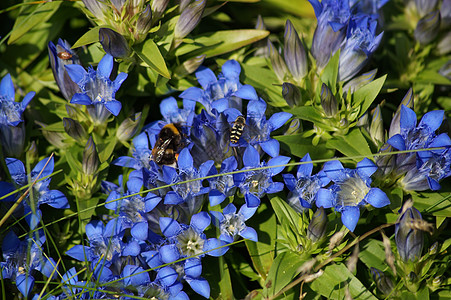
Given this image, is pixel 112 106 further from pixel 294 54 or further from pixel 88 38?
pixel 294 54

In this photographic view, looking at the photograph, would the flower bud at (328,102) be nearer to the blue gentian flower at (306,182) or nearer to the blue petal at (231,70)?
the blue gentian flower at (306,182)

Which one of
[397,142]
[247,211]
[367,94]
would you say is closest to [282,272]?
[247,211]

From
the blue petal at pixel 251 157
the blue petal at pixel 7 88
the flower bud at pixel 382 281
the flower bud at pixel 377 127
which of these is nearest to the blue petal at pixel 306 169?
the blue petal at pixel 251 157

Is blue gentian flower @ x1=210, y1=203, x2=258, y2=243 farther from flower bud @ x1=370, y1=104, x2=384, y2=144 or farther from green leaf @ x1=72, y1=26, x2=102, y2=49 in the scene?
green leaf @ x1=72, y1=26, x2=102, y2=49

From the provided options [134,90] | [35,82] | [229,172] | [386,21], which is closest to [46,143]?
[35,82]

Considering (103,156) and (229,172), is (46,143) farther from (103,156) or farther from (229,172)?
(229,172)

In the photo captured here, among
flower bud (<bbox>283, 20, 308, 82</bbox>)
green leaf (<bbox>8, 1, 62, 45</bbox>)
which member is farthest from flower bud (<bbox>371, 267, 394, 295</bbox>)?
green leaf (<bbox>8, 1, 62, 45</bbox>)
